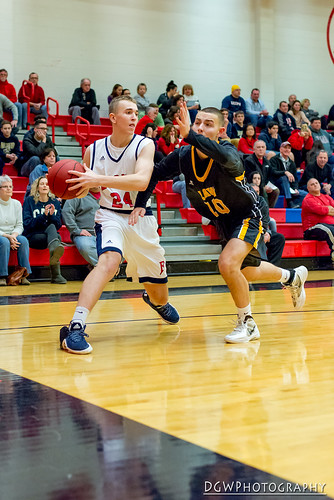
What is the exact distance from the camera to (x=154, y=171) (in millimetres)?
4566

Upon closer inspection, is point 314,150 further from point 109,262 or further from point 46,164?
point 109,262

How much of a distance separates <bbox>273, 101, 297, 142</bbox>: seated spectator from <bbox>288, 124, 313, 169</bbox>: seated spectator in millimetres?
550

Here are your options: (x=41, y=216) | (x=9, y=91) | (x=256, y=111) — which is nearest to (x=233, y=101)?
(x=256, y=111)

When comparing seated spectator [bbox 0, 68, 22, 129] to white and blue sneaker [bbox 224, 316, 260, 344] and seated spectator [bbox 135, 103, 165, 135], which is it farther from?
white and blue sneaker [bbox 224, 316, 260, 344]

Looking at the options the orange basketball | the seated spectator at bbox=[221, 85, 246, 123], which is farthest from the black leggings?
the seated spectator at bbox=[221, 85, 246, 123]

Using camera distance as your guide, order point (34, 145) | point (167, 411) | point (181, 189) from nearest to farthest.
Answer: point (167, 411), point (34, 145), point (181, 189)

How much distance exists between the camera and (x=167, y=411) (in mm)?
2732

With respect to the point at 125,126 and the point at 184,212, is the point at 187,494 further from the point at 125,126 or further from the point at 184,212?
the point at 184,212

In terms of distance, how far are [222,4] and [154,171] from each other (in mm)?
13966

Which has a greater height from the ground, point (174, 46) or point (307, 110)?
point (174, 46)

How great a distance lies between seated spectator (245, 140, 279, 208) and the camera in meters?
11.3

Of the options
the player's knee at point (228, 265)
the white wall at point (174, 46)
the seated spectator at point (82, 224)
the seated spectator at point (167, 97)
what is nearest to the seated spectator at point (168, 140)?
the seated spectator at point (82, 224)

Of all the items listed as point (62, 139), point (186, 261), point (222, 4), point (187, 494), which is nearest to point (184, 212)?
point (186, 261)

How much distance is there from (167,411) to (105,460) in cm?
63
